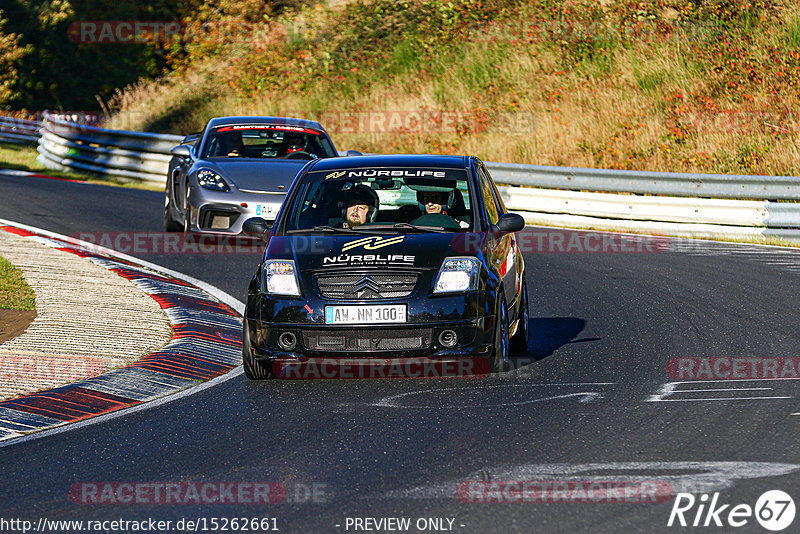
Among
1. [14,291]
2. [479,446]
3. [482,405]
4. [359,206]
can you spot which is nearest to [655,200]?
[359,206]

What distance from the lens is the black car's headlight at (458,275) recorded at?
8.24m

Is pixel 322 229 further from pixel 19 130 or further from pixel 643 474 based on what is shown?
pixel 19 130

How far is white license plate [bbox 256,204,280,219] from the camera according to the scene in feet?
48.2

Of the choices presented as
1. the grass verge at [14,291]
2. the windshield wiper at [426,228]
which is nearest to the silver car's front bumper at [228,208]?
the grass verge at [14,291]

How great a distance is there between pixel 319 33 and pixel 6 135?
12.9 metres

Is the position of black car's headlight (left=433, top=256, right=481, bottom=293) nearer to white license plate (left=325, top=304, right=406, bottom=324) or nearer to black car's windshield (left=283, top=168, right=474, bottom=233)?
white license plate (left=325, top=304, right=406, bottom=324)

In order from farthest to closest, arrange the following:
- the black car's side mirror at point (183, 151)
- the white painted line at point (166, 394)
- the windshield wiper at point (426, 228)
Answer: the black car's side mirror at point (183, 151) → the windshield wiper at point (426, 228) → the white painted line at point (166, 394)

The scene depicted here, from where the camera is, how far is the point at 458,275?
27.3 feet

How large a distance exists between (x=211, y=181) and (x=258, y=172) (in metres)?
0.59

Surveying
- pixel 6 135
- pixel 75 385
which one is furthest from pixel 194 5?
pixel 75 385

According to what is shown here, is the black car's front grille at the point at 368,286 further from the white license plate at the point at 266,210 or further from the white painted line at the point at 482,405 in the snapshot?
the white license plate at the point at 266,210

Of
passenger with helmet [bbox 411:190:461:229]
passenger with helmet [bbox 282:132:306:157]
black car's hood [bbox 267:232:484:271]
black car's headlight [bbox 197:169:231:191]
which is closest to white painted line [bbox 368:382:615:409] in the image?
black car's hood [bbox 267:232:484:271]

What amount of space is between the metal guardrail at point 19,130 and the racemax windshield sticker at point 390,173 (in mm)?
32721

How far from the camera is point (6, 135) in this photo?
41969 millimetres
